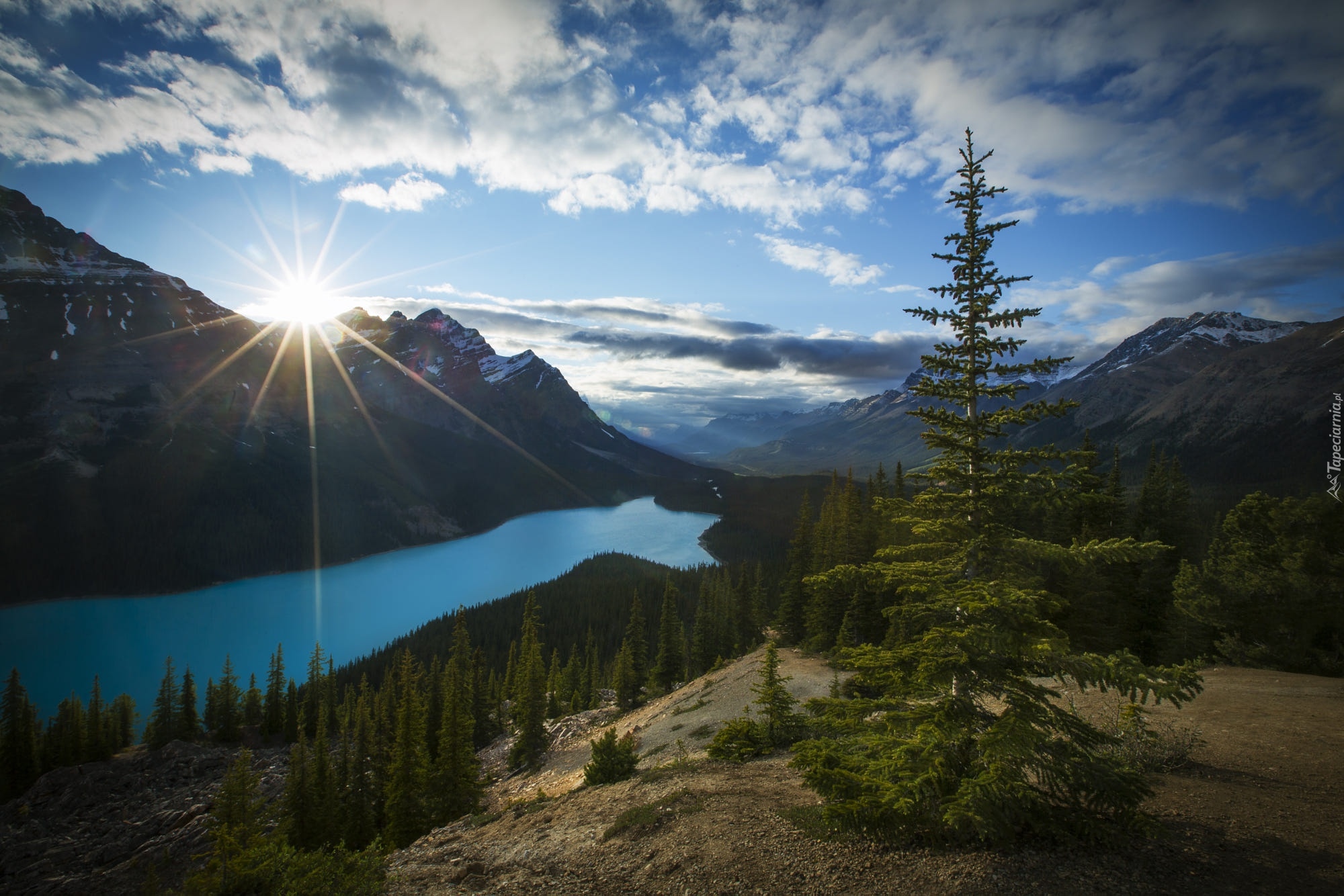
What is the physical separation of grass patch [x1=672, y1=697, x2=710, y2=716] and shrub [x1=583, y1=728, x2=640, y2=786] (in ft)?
38.2

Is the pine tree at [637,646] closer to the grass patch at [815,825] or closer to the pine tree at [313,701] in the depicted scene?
the grass patch at [815,825]

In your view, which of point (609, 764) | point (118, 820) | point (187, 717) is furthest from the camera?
point (187, 717)

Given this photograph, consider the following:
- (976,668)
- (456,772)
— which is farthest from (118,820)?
(976,668)

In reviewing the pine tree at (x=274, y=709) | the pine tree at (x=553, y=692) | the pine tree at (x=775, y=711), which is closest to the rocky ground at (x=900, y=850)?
the pine tree at (x=775, y=711)

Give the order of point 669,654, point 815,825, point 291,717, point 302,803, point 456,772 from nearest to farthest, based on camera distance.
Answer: point 815,825 → point 456,772 → point 302,803 → point 669,654 → point 291,717

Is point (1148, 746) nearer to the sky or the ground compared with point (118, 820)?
nearer to the sky

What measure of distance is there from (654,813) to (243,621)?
140m

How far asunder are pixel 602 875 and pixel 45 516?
727ft

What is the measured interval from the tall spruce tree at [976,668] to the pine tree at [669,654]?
37.7 metres

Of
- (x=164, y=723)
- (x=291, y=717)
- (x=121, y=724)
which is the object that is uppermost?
(x=164, y=723)

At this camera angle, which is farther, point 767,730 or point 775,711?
point 767,730

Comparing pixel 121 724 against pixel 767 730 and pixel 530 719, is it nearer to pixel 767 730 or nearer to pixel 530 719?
pixel 530 719

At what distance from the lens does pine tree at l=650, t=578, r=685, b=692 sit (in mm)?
46281

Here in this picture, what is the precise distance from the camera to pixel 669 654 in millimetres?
46969
